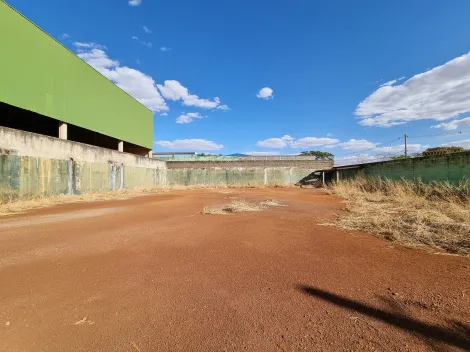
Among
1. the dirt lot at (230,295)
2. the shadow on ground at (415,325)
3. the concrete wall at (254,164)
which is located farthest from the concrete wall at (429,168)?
the concrete wall at (254,164)

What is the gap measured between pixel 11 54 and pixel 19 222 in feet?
31.7

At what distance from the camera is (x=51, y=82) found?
43.2 feet

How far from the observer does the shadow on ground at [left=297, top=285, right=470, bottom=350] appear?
1.73 metres

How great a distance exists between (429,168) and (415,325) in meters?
12.4

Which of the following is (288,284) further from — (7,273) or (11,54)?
(11,54)

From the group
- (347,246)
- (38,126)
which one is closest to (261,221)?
(347,246)

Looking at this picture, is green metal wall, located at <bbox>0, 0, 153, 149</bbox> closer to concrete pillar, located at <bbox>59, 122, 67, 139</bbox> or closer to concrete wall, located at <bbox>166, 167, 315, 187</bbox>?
concrete pillar, located at <bbox>59, 122, 67, 139</bbox>

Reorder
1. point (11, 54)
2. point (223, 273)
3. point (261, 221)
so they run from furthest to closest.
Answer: point (11, 54)
point (261, 221)
point (223, 273)

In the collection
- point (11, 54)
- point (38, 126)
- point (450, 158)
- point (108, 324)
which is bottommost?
point (108, 324)

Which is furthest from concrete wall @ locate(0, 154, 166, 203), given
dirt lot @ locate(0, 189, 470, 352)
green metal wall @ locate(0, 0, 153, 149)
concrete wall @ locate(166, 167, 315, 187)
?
dirt lot @ locate(0, 189, 470, 352)

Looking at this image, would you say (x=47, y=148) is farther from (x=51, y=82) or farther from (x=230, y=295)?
(x=230, y=295)

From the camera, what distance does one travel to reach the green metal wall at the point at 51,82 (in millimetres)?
10891

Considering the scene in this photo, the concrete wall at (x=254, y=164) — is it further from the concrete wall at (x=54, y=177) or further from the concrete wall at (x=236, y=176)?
the concrete wall at (x=54, y=177)

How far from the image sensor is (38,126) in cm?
1670
